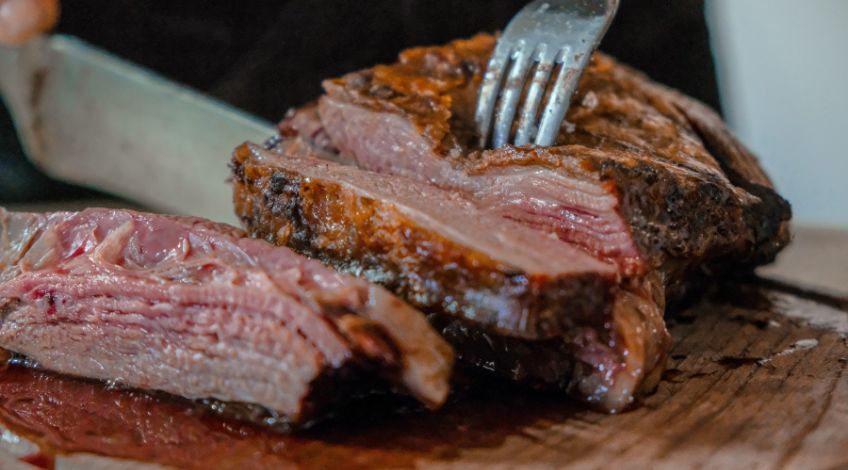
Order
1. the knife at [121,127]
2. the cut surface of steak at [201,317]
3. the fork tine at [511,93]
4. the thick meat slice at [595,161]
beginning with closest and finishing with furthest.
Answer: the cut surface of steak at [201,317] → the thick meat slice at [595,161] → the fork tine at [511,93] → the knife at [121,127]

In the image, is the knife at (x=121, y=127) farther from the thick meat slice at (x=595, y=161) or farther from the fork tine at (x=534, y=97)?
the fork tine at (x=534, y=97)

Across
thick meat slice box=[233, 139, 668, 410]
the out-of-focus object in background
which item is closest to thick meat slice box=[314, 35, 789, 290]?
thick meat slice box=[233, 139, 668, 410]

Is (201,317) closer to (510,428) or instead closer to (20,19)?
(510,428)

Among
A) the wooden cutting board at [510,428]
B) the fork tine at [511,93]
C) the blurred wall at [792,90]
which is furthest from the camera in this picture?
the blurred wall at [792,90]

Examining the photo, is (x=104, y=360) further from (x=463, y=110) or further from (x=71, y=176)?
(x=71, y=176)

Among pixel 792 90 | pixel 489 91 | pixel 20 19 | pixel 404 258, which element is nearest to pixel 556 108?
pixel 489 91

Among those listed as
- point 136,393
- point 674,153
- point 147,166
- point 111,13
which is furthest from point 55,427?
point 111,13

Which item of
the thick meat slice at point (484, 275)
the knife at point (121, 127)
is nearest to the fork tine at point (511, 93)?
the thick meat slice at point (484, 275)
